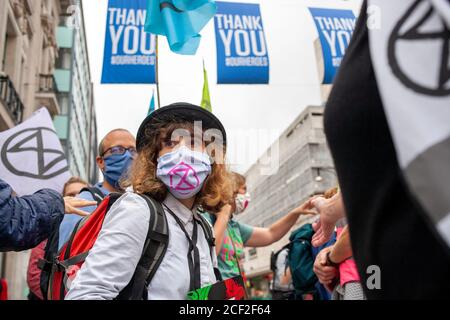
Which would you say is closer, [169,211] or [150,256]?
[150,256]

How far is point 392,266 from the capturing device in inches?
23.3

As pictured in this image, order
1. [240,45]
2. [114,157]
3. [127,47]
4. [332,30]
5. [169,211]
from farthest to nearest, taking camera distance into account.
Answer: [332,30] < [240,45] < [127,47] < [114,157] < [169,211]

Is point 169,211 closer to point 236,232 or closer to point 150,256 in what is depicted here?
point 150,256

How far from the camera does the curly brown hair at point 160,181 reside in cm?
174

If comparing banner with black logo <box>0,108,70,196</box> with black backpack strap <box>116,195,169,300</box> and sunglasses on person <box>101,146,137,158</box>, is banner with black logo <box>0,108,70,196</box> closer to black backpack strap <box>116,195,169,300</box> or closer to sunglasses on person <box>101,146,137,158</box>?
sunglasses on person <box>101,146,137,158</box>

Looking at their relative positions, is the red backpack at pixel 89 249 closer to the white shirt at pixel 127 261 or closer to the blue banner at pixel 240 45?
the white shirt at pixel 127 261

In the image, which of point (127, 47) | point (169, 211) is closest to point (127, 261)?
point (169, 211)

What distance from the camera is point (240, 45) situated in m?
7.11

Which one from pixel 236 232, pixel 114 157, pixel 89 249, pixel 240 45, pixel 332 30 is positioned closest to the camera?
pixel 89 249

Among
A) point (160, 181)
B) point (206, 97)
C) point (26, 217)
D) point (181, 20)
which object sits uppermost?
point (181, 20)

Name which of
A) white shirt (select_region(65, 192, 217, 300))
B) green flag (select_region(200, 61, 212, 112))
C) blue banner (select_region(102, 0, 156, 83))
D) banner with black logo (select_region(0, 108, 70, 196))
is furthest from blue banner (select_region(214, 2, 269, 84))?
white shirt (select_region(65, 192, 217, 300))

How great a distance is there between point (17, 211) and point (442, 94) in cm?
150

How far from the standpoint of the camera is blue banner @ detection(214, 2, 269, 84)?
6883mm

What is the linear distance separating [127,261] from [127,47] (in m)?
4.66
